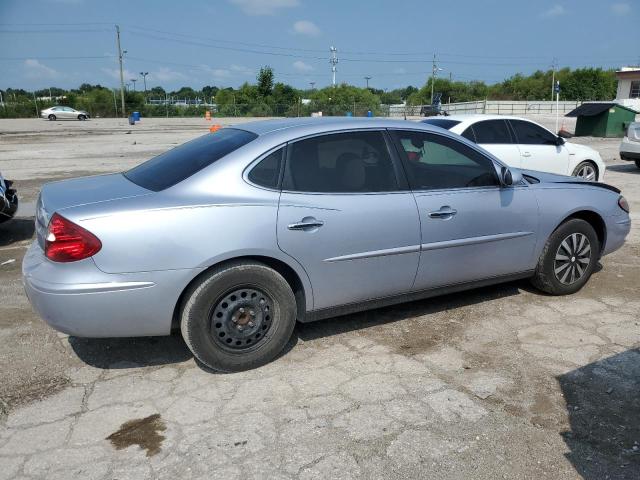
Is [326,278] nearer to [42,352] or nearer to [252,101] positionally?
[42,352]

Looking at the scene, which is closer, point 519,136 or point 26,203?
point 519,136

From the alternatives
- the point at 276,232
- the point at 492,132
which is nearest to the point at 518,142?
the point at 492,132

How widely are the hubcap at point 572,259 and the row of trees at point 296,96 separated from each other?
49.3 m

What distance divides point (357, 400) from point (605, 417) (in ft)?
4.60

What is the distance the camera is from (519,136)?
847 centimetres

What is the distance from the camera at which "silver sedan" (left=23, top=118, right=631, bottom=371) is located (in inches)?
127

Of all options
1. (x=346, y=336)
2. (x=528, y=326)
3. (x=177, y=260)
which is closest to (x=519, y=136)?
(x=528, y=326)

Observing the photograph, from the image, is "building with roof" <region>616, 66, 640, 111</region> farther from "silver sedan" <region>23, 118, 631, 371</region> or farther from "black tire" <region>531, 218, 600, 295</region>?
"silver sedan" <region>23, 118, 631, 371</region>

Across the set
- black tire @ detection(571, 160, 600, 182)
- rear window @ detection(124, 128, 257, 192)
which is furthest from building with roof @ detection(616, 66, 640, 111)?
rear window @ detection(124, 128, 257, 192)

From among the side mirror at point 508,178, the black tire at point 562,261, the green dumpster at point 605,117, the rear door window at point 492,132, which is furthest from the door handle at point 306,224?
the green dumpster at point 605,117

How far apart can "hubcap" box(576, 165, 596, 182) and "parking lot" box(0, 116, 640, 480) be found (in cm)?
531

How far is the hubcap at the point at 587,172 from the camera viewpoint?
31.3ft

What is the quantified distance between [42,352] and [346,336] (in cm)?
218

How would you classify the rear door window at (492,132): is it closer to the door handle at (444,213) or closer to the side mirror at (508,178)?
the side mirror at (508,178)
